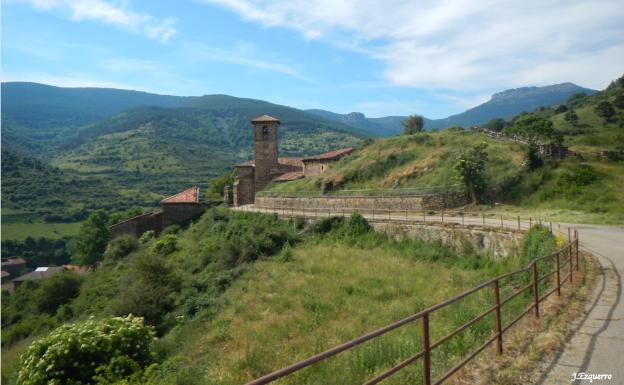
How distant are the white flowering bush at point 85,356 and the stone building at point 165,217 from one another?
36.3 m

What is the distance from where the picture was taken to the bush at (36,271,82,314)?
115 feet

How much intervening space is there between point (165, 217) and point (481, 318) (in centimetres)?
4714

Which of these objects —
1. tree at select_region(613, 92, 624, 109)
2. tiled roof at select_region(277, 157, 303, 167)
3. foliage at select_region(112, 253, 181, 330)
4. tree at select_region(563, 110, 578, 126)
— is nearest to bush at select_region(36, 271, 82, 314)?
foliage at select_region(112, 253, 181, 330)

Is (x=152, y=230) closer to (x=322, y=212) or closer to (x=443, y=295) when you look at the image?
(x=322, y=212)

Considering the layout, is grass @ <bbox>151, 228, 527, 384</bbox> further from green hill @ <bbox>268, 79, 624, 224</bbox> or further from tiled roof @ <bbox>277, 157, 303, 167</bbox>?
tiled roof @ <bbox>277, 157, 303, 167</bbox>

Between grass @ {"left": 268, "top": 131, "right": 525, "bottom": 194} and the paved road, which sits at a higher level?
grass @ {"left": 268, "top": 131, "right": 525, "bottom": 194}

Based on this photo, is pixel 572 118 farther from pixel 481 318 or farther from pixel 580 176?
pixel 481 318

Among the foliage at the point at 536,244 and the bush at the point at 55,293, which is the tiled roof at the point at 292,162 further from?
the foliage at the point at 536,244

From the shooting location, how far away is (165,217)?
49.3m

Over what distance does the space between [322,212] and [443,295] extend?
74.4 ft

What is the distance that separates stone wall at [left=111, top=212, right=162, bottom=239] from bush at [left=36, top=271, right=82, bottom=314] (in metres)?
11.0

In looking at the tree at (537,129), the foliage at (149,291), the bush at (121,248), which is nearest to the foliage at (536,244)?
the foliage at (149,291)

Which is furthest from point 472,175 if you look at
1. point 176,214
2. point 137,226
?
point 137,226

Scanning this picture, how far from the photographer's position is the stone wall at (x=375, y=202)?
105 feet
